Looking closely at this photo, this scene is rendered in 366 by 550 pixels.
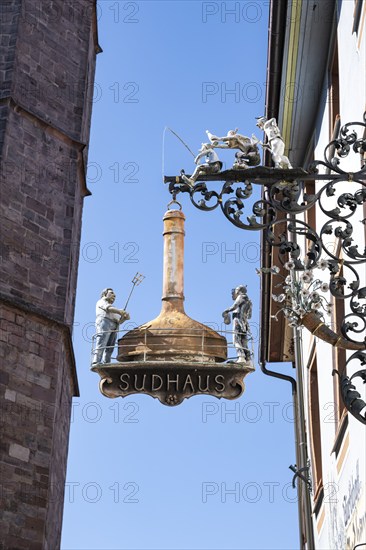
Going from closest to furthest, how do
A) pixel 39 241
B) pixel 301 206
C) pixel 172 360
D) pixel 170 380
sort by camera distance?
1. pixel 301 206
2. pixel 170 380
3. pixel 172 360
4. pixel 39 241

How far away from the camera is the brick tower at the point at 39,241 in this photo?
757 inches

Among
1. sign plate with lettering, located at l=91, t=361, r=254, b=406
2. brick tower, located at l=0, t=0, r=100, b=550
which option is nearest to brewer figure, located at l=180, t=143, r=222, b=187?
sign plate with lettering, located at l=91, t=361, r=254, b=406

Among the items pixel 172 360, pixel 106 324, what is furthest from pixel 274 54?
pixel 172 360

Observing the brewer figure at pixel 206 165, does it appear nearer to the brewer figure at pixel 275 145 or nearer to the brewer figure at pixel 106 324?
the brewer figure at pixel 275 145

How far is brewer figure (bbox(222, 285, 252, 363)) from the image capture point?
11797 mm

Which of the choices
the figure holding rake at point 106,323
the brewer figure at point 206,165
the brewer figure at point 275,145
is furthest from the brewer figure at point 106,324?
the brewer figure at point 206,165

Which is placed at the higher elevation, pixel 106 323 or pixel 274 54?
pixel 274 54

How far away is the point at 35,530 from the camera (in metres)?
18.8

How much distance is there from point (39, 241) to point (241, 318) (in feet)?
31.4

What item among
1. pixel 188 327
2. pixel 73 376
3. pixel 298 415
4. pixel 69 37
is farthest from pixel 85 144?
pixel 188 327

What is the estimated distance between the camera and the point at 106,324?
1229cm

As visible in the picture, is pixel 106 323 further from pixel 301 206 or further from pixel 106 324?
pixel 301 206

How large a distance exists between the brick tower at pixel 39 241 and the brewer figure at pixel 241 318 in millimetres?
7763

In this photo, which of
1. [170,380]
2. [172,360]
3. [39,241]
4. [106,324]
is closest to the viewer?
[170,380]
